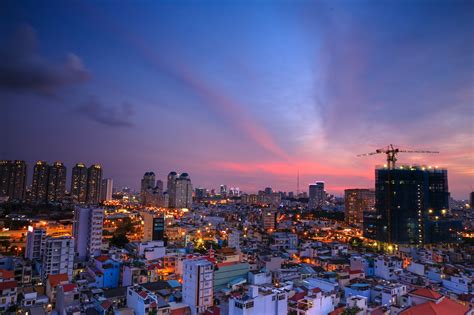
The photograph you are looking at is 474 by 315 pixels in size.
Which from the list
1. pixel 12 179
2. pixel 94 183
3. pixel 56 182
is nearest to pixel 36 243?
pixel 12 179

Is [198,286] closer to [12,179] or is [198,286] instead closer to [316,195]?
[12,179]

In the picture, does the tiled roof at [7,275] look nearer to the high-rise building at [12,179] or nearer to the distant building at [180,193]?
the high-rise building at [12,179]

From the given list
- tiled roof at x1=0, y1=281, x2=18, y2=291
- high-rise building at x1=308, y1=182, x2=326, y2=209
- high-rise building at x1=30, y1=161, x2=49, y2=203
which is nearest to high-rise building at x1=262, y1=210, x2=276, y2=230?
tiled roof at x1=0, y1=281, x2=18, y2=291

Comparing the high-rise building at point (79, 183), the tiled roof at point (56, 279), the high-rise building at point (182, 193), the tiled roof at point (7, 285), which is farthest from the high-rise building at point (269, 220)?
the high-rise building at point (79, 183)

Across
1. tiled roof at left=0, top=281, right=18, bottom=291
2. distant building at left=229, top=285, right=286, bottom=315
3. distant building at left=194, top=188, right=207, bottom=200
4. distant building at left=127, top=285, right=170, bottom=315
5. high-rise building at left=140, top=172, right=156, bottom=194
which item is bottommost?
distant building at left=127, top=285, right=170, bottom=315

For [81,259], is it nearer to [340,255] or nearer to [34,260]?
[34,260]

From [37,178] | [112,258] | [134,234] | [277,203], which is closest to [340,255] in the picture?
[112,258]

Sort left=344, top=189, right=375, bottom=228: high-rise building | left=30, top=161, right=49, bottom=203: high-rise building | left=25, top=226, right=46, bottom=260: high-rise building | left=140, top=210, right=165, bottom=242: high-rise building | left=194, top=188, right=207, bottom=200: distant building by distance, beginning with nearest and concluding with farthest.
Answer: left=25, top=226, right=46, bottom=260: high-rise building
left=140, top=210, right=165, bottom=242: high-rise building
left=344, top=189, right=375, bottom=228: high-rise building
left=30, top=161, right=49, bottom=203: high-rise building
left=194, top=188, right=207, bottom=200: distant building

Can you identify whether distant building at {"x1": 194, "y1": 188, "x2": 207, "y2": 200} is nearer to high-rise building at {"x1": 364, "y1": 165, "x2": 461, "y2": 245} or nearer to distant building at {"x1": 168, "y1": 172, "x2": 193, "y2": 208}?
distant building at {"x1": 168, "y1": 172, "x2": 193, "y2": 208}
